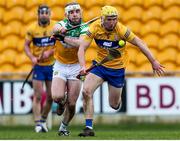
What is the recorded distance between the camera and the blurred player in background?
14438 millimetres

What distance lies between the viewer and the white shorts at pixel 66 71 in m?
14.8

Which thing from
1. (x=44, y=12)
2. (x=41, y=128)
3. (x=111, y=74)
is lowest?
(x=41, y=128)

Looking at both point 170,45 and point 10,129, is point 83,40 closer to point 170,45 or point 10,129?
point 10,129

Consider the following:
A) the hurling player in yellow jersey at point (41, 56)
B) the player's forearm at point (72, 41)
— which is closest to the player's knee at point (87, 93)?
the player's forearm at point (72, 41)

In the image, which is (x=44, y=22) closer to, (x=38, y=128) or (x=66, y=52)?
(x=38, y=128)

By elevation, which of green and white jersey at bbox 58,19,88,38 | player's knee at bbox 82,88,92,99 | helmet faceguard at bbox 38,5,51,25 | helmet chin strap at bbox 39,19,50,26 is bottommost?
player's knee at bbox 82,88,92,99

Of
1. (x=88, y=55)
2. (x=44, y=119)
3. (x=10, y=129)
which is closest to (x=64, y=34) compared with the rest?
(x=44, y=119)

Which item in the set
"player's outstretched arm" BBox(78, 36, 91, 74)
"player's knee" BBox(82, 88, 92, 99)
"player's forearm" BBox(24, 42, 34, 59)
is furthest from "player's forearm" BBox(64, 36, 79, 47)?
"player's forearm" BBox(24, 42, 34, 59)

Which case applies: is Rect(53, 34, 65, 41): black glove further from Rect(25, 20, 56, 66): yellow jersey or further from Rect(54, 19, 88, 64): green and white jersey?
Rect(25, 20, 56, 66): yellow jersey

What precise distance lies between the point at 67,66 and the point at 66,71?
0.13 m

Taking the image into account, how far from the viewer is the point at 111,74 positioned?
1430 centimetres

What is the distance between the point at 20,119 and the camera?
1834 centimetres

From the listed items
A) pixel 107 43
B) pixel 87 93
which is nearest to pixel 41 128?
pixel 87 93

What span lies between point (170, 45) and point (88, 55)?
182 cm
